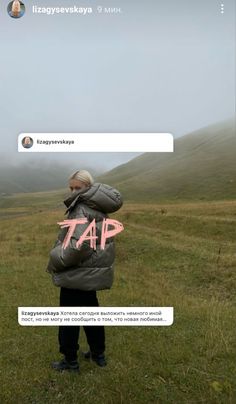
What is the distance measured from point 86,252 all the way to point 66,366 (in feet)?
6.55

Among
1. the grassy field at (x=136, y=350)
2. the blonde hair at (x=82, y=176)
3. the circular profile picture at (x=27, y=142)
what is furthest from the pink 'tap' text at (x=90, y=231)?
the grassy field at (x=136, y=350)

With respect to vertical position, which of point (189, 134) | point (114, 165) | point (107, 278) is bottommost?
point (107, 278)

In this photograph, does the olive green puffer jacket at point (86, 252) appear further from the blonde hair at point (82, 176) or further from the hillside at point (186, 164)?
the hillside at point (186, 164)

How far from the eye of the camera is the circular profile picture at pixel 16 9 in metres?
4.59

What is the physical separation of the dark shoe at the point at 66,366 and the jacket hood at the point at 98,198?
2302 mm

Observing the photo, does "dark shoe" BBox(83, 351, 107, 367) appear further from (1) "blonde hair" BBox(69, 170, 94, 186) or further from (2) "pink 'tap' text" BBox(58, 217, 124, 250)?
(1) "blonde hair" BBox(69, 170, 94, 186)

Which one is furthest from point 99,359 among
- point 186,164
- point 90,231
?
point 186,164

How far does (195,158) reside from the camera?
9812 millimetres

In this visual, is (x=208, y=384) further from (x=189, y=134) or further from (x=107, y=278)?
(x=189, y=134)

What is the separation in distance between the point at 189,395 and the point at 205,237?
57.5ft

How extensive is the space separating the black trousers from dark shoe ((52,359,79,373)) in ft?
0.23

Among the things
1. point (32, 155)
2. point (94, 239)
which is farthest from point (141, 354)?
point (32, 155)

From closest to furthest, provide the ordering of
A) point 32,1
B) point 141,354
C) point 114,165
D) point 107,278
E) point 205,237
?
point 32,1 < point 114,165 < point 107,278 < point 141,354 < point 205,237

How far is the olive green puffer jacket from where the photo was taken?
5105 millimetres
